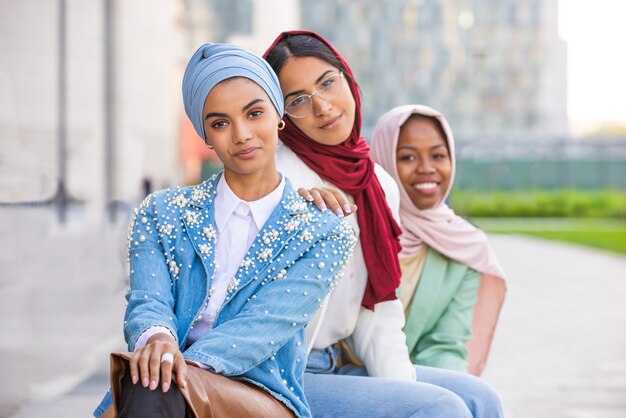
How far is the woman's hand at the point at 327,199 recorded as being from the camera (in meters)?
2.30

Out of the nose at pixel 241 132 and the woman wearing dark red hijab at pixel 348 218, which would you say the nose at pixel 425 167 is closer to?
the woman wearing dark red hijab at pixel 348 218

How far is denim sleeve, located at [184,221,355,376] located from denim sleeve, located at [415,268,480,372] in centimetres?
91

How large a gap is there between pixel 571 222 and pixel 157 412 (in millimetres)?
28604

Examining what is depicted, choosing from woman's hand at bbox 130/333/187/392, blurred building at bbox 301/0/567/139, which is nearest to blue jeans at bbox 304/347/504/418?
woman's hand at bbox 130/333/187/392

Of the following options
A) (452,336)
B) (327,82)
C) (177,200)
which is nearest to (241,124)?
(177,200)

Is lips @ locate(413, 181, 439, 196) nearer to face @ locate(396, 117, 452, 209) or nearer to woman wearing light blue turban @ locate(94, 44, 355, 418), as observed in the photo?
face @ locate(396, 117, 452, 209)

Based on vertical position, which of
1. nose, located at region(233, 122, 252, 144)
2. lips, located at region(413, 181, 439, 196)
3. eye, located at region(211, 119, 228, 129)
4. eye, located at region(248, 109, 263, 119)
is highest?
eye, located at region(248, 109, 263, 119)

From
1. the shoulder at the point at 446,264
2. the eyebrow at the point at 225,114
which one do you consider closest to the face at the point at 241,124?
the eyebrow at the point at 225,114

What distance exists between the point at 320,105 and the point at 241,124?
1.50 feet

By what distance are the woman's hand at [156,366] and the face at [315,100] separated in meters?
0.91

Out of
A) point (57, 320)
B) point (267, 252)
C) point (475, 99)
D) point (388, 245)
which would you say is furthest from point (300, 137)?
point (475, 99)

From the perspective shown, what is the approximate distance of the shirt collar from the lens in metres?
2.23

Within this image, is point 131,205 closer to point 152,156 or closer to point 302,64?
point 152,156

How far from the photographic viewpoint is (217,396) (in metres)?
1.88
